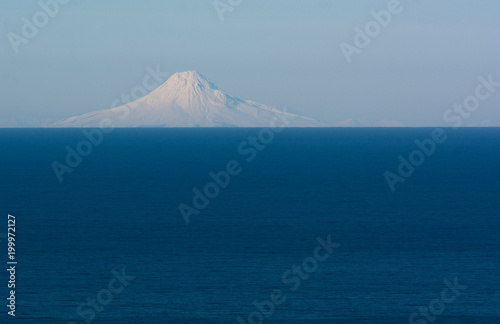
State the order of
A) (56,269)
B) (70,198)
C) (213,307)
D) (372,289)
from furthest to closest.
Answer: (70,198), (56,269), (372,289), (213,307)

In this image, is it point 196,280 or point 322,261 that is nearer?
point 196,280

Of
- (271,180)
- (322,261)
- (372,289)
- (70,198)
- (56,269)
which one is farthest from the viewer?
(271,180)

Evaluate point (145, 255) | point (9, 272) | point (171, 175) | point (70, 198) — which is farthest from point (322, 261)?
point (171, 175)

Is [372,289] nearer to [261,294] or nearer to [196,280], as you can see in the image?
[261,294]

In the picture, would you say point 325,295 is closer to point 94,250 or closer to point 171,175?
point 94,250

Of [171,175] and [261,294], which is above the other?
[171,175]

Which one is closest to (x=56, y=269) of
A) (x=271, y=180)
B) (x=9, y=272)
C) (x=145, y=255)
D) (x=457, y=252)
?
(x=9, y=272)

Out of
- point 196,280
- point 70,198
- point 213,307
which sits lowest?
point 213,307
